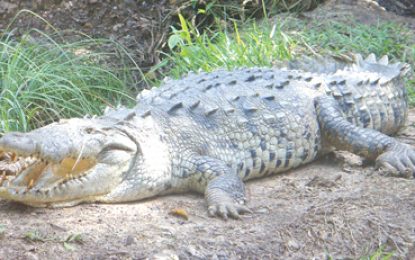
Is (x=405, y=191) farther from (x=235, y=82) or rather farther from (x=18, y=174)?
(x=18, y=174)

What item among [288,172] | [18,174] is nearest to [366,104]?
[288,172]

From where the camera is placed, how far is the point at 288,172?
4.78 m

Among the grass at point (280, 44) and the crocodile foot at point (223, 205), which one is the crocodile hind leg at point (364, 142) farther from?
the grass at point (280, 44)

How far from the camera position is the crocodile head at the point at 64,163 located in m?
3.69

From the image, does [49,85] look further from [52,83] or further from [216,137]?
[216,137]

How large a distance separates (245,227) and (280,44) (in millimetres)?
3392

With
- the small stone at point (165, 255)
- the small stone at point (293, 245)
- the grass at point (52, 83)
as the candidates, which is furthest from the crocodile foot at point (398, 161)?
the grass at point (52, 83)

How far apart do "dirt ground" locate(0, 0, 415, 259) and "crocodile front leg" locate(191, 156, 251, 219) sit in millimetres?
71

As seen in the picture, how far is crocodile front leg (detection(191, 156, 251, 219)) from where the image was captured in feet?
12.7

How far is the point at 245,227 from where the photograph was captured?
146 inches

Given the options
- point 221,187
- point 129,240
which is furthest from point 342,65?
point 129,240

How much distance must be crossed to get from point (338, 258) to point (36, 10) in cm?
650

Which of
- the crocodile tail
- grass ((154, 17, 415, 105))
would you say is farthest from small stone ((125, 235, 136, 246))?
grass ((154, 17, 415, 105))

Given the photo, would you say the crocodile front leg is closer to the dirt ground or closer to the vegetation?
the dirt ground
